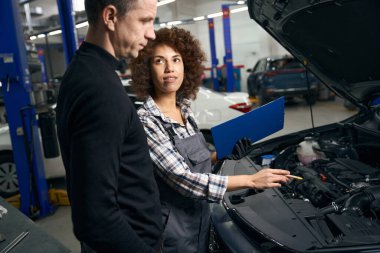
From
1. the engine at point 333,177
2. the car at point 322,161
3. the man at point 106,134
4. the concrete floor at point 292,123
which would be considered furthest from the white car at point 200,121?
the man at point 106,134

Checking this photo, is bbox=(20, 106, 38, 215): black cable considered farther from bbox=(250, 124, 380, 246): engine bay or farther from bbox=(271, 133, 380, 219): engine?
bbox=(271, 133, 380, 219): engine

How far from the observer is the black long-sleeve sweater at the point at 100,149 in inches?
35.9

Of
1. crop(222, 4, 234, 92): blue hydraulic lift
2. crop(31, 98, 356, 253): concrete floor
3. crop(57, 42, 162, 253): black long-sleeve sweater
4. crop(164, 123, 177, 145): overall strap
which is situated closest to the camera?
crop(57, 42, 162, 253): black long-sleeve sweater

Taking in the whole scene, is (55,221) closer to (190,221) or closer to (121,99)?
(190,221)

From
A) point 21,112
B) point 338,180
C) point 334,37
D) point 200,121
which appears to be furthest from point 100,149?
point 200,121

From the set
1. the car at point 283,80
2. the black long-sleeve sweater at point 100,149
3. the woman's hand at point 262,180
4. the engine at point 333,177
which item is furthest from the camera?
the car at point 283,80

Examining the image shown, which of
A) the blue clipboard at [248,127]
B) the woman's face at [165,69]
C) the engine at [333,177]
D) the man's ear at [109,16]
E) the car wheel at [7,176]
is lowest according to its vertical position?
the car wheel at [7,176]

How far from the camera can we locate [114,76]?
1.00 metres

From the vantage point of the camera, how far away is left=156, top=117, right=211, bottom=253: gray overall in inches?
57.6

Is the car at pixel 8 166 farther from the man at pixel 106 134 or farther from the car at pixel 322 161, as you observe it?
the man at pixel 106 134

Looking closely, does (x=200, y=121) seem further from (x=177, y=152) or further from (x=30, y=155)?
(x=177, y=152)

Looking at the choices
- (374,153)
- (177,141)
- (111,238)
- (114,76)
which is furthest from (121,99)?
(374,153)

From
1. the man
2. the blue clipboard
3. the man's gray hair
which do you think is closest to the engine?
the blue clipboard

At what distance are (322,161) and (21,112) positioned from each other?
2.85m
